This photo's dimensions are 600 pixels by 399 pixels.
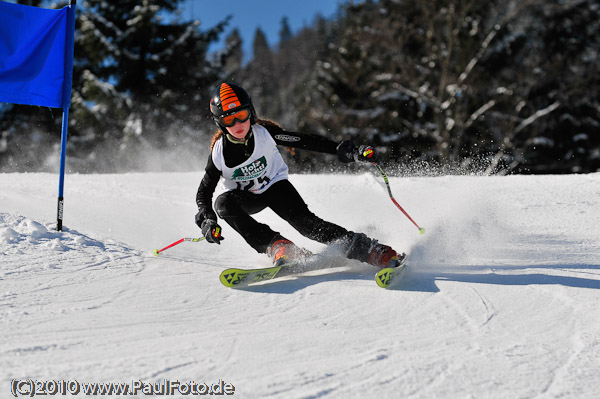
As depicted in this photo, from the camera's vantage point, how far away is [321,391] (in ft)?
5.68

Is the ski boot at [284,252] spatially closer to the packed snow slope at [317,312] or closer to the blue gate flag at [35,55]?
the packed snow slope at [317,312]

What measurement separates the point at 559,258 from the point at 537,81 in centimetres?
1590

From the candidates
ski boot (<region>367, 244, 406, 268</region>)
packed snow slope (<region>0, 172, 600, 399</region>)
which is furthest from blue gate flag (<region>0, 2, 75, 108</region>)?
ski boot (<region>367, 244, 406, 268</region>)

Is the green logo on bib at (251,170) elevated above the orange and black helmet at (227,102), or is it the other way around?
the orange and black helmet at (227,102)

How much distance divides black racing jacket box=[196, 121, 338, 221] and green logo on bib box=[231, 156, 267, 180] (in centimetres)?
6

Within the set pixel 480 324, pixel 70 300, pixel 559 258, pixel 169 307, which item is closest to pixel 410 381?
pixel 480 324

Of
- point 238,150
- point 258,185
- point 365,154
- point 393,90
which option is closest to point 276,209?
point 258,185

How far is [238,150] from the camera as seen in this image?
11.8 feet

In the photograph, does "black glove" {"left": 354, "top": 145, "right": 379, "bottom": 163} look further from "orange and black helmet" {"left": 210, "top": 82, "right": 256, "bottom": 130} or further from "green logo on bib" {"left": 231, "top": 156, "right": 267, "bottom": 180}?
"orange and black helmet" {"left": 210, "top": 82, "right": 256, "bottom": 130}

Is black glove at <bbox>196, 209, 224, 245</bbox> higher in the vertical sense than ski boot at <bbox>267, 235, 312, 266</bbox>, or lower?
higher

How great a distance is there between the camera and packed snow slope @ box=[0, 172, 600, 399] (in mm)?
1819

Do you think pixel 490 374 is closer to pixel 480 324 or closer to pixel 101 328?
pixel 480 324

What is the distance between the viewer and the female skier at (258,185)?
326cm

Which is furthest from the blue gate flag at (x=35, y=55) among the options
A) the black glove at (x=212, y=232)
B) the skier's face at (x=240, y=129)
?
the black glove at (x=212, y=232)
